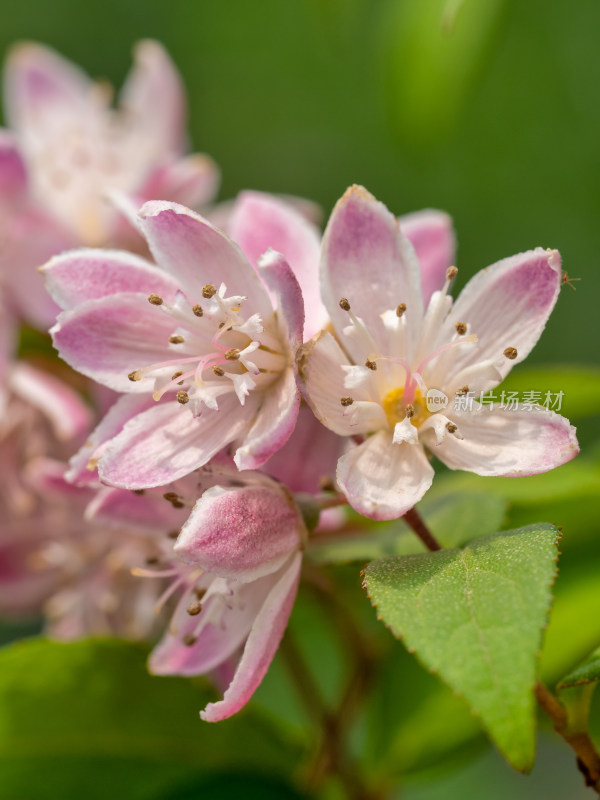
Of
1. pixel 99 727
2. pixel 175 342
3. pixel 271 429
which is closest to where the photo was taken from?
pixel 271 429

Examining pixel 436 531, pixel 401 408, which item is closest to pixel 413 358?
pixel 401 408

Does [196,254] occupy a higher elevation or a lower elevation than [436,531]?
higher

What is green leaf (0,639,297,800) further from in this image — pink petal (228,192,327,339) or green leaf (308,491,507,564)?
pink petal (228,192,327,339)

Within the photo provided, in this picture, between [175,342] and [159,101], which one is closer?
[175,342]

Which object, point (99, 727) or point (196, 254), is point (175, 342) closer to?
point (196, 254)

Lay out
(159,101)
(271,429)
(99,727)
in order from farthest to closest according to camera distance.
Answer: (159,101) < (99,727) < (271,429)

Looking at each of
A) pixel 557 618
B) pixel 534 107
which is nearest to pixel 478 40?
pixel 557 618

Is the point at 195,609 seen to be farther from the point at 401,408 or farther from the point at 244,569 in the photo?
the point at 401,408

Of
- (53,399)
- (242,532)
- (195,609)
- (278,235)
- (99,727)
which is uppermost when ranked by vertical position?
(278,235)
